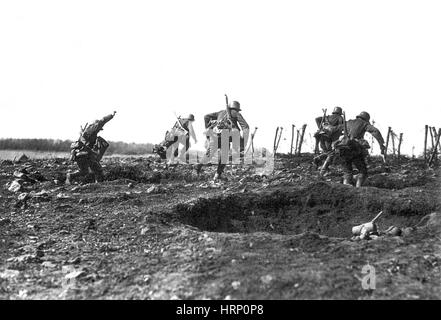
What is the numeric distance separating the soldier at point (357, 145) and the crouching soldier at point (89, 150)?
532 centimetres

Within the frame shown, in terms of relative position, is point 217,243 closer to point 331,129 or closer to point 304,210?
point 304,210

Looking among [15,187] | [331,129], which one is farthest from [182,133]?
[15,187]

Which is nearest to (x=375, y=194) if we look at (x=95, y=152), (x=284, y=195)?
(x=284, y=195)

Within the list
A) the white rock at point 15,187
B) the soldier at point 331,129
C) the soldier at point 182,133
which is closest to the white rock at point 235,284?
the soldier at point 331,129

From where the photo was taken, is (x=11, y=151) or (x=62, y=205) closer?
(x=62, y=205)

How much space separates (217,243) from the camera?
241 inches

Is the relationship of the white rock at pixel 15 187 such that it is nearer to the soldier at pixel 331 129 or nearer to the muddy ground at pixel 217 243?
the muddy ground at pixel 217 243

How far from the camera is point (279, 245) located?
5.95 metres

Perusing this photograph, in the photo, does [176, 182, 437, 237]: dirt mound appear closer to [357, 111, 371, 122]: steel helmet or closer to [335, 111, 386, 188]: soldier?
[335, 111, 386, 188]: soldier

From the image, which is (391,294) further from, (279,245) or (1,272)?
(1,272)

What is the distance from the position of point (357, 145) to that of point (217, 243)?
209 inches

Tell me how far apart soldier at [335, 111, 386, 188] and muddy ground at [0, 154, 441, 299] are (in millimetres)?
1201

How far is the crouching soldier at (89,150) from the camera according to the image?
43.1ft
